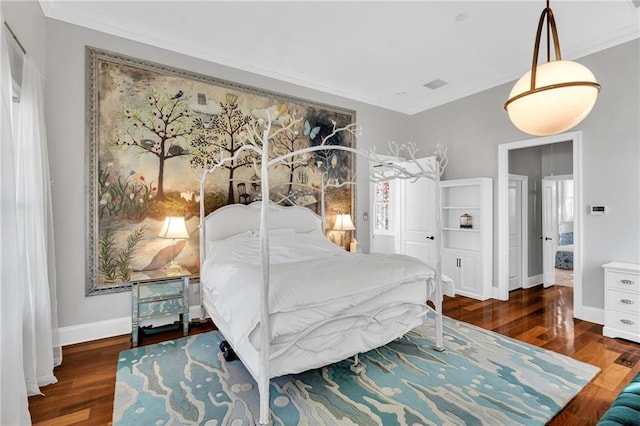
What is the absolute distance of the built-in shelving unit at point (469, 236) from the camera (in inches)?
185

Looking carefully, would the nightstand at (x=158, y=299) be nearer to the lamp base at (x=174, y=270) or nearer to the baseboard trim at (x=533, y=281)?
Result: the lamp base at (x=174, y=270)

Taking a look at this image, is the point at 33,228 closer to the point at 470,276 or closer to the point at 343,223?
the point at 343,223

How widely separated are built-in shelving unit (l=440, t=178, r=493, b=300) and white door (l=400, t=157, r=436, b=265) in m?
0.33

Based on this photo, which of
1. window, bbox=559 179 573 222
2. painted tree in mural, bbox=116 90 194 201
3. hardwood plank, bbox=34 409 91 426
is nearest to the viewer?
hardwood plank, bbox=34 409 91 426

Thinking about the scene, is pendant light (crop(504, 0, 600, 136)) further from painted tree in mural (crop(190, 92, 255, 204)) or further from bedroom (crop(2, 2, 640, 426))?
painted tree in mural (crop(190, 92, 255, 204))

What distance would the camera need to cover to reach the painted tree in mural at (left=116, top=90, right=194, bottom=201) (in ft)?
11.2

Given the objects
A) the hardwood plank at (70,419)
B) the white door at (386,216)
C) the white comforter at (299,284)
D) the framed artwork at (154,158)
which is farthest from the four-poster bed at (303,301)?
the white door at (386,216)

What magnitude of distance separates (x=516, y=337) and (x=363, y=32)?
3.73 meters

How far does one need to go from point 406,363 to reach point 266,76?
393cm

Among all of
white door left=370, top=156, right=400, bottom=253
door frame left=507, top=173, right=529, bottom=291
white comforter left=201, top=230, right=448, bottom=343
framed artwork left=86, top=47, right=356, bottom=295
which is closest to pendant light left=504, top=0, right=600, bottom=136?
white comforter left=201, top=230, right=448, bottom=343

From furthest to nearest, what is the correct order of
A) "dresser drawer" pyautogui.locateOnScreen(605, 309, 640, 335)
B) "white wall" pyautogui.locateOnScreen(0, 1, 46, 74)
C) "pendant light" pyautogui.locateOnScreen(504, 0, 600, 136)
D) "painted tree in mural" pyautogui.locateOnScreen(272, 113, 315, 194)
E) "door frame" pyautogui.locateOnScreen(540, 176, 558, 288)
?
"door frame" pyautogui.locateOnScreen(540, 176, 558, 288) → "painted tree in mural" pyautogui.locateOnScreen(272, 113, 315, 194) → "dresser drawer" pyautogui.locateOnScreen(605, 309, 640, 335) → "white wall" pyautogui.locateOnScreen(0, 1, 46, 74) → "pendant light" pyautogui.locateOnScreen(504, 0, 600, 136)

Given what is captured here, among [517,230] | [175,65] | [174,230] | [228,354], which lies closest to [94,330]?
[174,230]

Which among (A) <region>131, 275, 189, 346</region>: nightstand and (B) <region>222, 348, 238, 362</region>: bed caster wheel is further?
(A) <region>131, 275, 189, 346</region>: nightstand

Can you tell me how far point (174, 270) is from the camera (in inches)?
136
